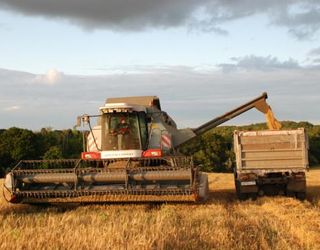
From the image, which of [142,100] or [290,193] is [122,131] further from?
[290,193]

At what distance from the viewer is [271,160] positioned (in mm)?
11805

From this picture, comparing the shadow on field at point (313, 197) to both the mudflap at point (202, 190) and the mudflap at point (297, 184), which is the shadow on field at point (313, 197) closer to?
the mudflap at point (297, 184)

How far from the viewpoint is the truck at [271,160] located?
11.7 metres

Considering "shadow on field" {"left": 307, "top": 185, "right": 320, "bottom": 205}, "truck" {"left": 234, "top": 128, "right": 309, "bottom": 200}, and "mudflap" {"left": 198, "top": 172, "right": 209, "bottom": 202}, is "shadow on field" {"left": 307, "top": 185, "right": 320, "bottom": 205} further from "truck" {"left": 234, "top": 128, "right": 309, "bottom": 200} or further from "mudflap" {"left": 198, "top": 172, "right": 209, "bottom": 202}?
"mudflap" {"left": 198, "top": 172, "right": 209, "bottom": 202}

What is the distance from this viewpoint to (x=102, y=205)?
10.2 m

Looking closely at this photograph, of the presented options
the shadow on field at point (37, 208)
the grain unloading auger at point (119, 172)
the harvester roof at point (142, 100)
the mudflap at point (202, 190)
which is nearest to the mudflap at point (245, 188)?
the grain unloading auger at point (119, 172)

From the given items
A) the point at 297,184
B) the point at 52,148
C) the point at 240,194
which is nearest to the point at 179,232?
the point at 240,194

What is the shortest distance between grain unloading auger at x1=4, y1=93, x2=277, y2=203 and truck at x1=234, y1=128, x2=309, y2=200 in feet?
5.86

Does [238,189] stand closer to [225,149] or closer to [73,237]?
[73,237]

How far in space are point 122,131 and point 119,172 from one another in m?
2.13

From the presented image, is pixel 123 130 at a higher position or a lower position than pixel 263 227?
higher

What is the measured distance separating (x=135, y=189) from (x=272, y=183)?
3820mm

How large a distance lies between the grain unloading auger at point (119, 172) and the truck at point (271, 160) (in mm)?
1787

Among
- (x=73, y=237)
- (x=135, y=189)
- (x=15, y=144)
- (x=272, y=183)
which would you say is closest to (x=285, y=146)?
(x=272, y=183)
